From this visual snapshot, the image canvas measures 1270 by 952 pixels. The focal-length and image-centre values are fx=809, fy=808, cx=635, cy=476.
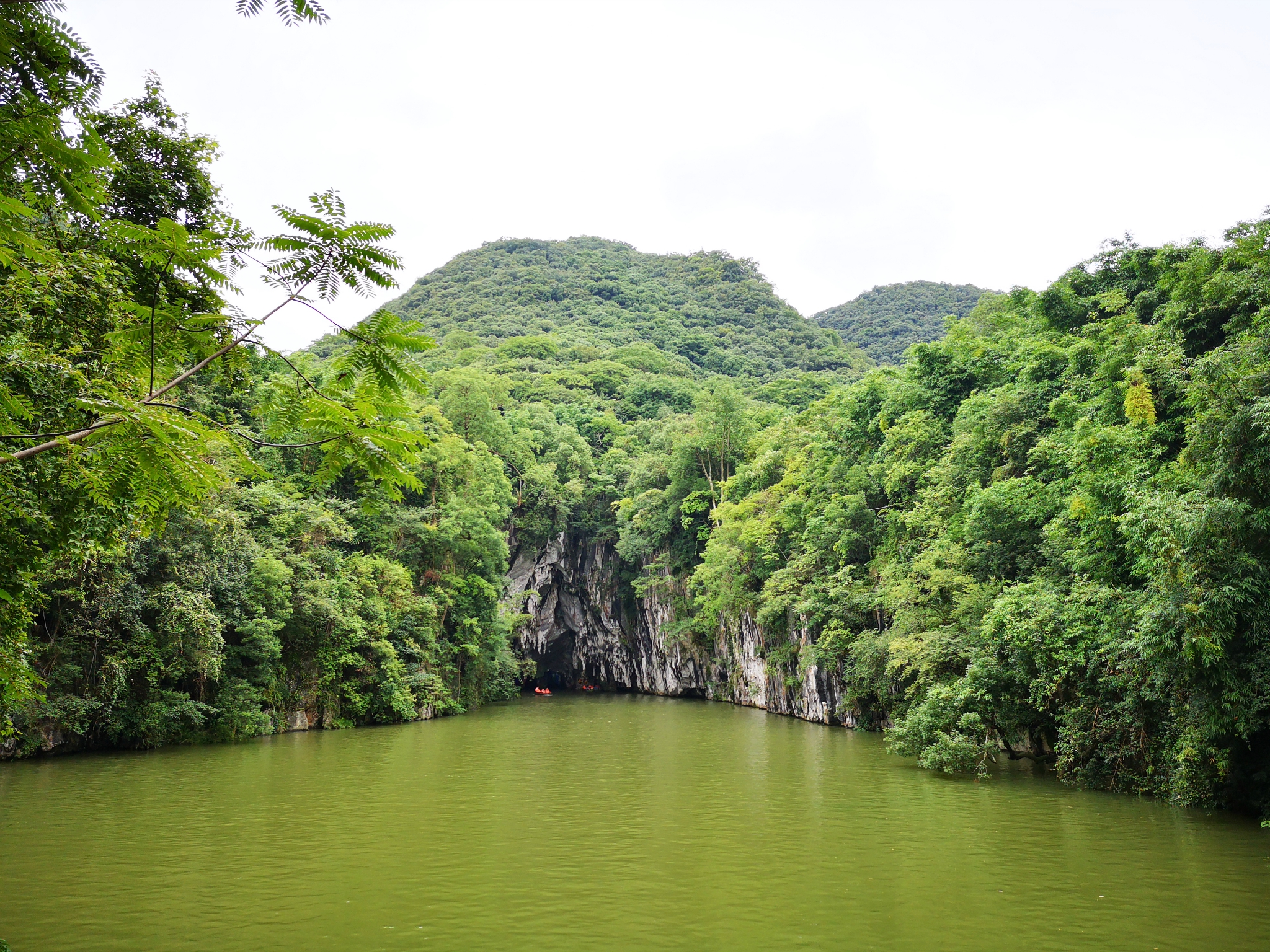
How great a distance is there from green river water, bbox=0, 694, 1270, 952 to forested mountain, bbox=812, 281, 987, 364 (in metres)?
56.8

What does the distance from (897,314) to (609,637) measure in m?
46.2

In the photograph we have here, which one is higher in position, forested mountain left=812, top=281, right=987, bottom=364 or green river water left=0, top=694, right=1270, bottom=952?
forested mountain left=812, top=281, right=987, bottom=364

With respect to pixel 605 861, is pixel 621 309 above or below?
above

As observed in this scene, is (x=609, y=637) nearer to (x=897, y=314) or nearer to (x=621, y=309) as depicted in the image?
(x=621, y=309)

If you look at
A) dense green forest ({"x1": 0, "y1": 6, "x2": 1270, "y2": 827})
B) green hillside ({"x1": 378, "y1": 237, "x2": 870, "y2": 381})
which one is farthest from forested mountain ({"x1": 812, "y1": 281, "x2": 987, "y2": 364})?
dense green forest ({"x1": 0, "y1": 6, "x2": 1270, "y2": 827})

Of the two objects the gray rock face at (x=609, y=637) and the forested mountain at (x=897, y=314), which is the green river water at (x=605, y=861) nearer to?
the gray rock face at (x=609, y=637)

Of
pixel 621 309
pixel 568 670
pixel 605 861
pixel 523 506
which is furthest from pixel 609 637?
pixel 605 861

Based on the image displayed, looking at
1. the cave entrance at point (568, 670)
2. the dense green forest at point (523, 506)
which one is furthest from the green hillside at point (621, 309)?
the dense green forest at point (523, 506)

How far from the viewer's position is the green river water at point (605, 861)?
6117 millimetres

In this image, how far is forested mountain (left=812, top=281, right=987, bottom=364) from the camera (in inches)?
2657

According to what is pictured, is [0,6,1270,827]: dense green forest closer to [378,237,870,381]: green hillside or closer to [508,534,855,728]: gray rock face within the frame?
[508,534,855,728]: gray rock face

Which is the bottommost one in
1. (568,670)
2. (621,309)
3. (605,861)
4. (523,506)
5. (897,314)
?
(605,861)

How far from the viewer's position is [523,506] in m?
36.7

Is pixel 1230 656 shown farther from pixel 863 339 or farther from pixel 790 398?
pixel 863 339
